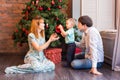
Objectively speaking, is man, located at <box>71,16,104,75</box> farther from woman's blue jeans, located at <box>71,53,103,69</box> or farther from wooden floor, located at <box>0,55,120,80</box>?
wooden floor, located at <box>0,55,120,80</box>

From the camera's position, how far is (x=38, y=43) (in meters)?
3.61

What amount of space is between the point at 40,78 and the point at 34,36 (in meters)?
0.70

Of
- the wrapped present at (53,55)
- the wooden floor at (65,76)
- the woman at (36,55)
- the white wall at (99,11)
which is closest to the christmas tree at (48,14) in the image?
the wrapped present at (53,55)

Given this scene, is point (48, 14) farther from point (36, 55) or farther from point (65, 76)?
point (65, 76)

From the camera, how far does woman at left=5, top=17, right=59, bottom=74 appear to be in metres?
3.49

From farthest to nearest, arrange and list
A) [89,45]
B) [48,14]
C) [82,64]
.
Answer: [48,14]
[82,64]
[89,45]

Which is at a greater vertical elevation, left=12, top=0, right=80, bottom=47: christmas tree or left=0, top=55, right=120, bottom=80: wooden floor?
left=12, top=0, right=80, bottom=47: christmas tree

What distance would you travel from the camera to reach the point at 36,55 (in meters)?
3.66

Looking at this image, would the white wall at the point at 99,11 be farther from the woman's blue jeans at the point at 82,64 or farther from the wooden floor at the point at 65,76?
the wooden floor at the point at 65,76

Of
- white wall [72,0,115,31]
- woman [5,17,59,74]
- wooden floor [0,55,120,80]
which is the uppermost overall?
white wall [72,0,115,31]

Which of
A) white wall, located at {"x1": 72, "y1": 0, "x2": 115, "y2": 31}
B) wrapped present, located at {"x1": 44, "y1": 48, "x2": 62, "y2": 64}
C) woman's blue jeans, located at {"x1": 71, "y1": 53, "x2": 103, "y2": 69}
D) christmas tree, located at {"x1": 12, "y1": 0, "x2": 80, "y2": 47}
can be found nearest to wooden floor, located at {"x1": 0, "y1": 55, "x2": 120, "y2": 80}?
woman's blue jeans, located at {"x1": 71, "y1": 53, "x2": 103, "y2": 69}

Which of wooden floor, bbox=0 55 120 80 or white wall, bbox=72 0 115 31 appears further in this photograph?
white wall, bbox=72 0 115 31

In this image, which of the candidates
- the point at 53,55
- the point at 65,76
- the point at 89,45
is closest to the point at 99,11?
the point at 53,55

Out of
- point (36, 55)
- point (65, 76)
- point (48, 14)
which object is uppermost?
point (48, 14)
